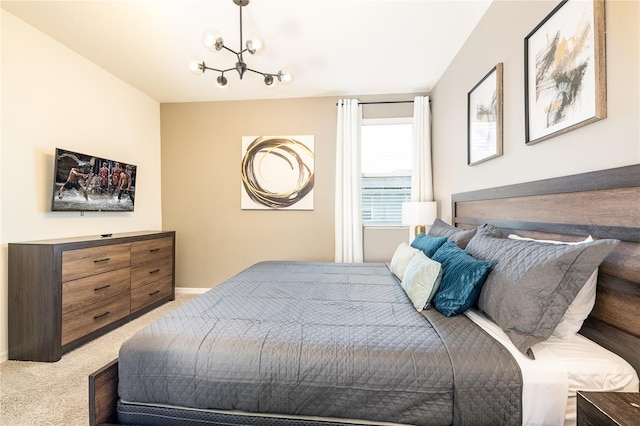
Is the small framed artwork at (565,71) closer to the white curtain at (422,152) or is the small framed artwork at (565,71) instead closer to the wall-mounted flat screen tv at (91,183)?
the white curtain at (422,152)

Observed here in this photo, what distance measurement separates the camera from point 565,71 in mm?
Answer: 1255

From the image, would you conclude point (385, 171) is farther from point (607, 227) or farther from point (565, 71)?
point (607, 227)

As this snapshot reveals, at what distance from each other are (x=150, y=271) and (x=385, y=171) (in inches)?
126

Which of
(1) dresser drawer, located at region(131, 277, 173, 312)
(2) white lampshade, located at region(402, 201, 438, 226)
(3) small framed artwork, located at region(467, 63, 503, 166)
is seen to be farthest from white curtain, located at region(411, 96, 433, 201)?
(1) dresser drawer, located at region(131, 277, 173, 312)

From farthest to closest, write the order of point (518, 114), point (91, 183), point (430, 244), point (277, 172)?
point (277, 172) < point (91, 183) < point (430, 244) < point (518, 114)

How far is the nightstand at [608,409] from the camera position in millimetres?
705

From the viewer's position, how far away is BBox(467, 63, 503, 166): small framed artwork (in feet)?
6.00

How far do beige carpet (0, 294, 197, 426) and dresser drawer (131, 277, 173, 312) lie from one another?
0.54 metres

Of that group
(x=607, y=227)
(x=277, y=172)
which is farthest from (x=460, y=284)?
(x=277, y=172)

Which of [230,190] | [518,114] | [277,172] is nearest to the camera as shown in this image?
[518,114]

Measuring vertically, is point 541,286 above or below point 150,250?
above

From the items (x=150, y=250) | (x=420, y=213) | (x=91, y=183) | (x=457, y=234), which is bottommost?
(x=150, y=250)

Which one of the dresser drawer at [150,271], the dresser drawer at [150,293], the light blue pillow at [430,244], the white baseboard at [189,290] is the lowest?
the white baseboard at [189,290]

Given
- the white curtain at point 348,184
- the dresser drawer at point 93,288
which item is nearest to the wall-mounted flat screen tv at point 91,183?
the dresser drawer at point 93,288
